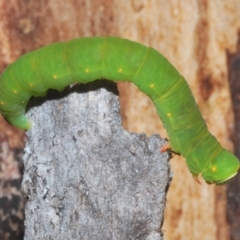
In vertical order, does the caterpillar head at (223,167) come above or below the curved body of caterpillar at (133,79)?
below

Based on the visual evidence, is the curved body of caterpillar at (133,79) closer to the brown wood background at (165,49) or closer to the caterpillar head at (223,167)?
the caterpillar head at (223,167)

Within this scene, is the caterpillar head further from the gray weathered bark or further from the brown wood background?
the brown wood background

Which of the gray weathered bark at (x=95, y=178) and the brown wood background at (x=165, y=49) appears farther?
the brown wood background at (x=165, y=49)

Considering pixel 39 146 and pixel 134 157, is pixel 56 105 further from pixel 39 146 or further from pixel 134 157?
pixel 134 157

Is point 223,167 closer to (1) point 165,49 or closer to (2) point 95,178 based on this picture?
(2) point 95,178

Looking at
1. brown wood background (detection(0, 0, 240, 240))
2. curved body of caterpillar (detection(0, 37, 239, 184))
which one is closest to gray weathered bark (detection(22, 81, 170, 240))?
curved body of caterpillar (detection(0, 37, 239, 184))

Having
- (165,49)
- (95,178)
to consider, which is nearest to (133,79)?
(95,178)

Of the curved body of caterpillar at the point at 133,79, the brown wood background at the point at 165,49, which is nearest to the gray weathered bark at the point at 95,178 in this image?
the curved body of caterpillar at the point at 133,79

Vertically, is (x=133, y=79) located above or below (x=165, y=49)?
above
